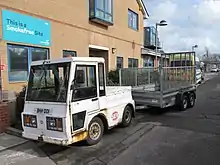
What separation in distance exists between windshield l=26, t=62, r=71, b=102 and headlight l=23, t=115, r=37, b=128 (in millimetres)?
459

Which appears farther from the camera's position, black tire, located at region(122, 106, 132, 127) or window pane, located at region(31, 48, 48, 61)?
window pane, located at region(31, 48, 48, 61)

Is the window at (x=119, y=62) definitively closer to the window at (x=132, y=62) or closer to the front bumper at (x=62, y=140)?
the window at (x=132, y=62)

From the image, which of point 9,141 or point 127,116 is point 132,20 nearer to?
point 127,116

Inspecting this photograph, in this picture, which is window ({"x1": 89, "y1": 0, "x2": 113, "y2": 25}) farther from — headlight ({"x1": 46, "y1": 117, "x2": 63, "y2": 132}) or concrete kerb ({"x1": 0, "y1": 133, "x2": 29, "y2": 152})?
headlight ({"x1": 46, "y1": 117, "x2": 63, "y2": 132})

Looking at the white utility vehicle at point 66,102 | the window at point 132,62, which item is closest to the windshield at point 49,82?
the white utility vehicle at point 66,102

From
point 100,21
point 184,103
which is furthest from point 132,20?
point 184,103

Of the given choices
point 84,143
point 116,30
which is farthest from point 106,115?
point 116,30

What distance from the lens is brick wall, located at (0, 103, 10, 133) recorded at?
793 centimetres

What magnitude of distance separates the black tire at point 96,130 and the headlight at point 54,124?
940mm

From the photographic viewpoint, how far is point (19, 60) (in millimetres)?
10281

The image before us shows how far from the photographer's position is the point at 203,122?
8906mm

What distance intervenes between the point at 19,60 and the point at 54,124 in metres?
5.58

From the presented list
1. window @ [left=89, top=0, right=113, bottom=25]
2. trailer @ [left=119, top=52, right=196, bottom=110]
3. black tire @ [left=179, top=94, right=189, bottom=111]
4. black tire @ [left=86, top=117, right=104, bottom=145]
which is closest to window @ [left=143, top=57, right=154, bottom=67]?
window @ [left=89, top=0, right=113, bottom=25]

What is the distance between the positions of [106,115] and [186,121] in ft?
12.2
